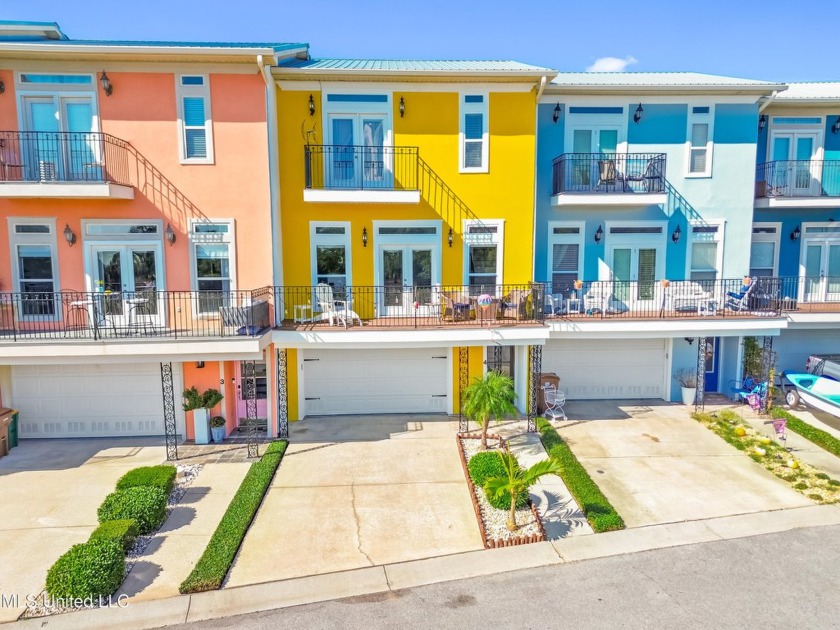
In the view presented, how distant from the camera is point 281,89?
12914mm

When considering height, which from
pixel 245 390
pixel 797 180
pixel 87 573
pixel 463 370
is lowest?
pixel 87 573

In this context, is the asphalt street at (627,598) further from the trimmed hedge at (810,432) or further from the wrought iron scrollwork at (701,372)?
the wrought iron scrollwork at (701,372)

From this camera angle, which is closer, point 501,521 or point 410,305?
point 501,521

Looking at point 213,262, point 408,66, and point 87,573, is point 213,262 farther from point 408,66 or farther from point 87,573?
point 408,66

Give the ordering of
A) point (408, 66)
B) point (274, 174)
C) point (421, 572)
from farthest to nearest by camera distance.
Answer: point (408, 66) < point (274, 174) < point (421, 572)

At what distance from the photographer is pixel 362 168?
523 inches

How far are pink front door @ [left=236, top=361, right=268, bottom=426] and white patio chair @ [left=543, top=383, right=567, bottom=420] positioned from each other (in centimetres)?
787

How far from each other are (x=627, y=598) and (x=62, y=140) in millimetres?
15048

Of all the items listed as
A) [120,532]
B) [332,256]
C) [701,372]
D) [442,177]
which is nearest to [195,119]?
[332,256]


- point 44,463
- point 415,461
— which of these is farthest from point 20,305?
point 415,461

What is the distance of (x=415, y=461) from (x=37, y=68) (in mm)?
12916

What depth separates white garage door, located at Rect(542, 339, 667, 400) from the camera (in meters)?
15.3

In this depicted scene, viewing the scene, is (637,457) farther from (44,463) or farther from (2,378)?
(2,378)

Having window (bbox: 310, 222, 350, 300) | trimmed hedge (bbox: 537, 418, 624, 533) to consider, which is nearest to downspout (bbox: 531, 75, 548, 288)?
trimmed hedge (bbox: 537, 418, 624, 533)
